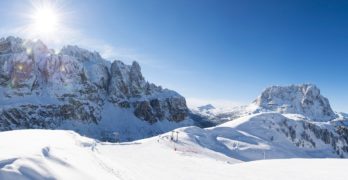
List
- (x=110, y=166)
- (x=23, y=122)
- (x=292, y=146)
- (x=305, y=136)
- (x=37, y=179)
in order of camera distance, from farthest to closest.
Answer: (x=23, y=122), (x=305, y=136), (x=292, y=146), (x=110, y=166), (x=37, y=179)

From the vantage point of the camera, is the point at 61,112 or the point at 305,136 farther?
the point at 61,112

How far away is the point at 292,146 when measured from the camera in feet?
457

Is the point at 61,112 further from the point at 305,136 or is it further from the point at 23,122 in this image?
the point at 305,136

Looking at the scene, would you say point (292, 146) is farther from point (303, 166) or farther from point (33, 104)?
point (33, 104)

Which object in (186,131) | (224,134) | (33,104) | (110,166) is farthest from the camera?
(33,104)

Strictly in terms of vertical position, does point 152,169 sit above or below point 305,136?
below

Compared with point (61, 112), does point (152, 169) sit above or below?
below

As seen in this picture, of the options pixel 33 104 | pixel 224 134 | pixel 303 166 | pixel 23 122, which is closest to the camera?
pixel 303 166

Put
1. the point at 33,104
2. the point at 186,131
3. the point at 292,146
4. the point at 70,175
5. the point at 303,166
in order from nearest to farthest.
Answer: the point at 70,175
the point at 303,166
the point at 186,131
the point at 292,146
the point at 33,104

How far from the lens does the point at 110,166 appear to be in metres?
20.9

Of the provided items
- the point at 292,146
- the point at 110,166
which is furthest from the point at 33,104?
the point at 110,166

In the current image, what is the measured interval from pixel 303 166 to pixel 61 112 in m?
193

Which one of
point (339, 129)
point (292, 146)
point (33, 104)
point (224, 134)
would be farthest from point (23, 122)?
point (339, 129)

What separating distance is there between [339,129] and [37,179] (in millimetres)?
191532
